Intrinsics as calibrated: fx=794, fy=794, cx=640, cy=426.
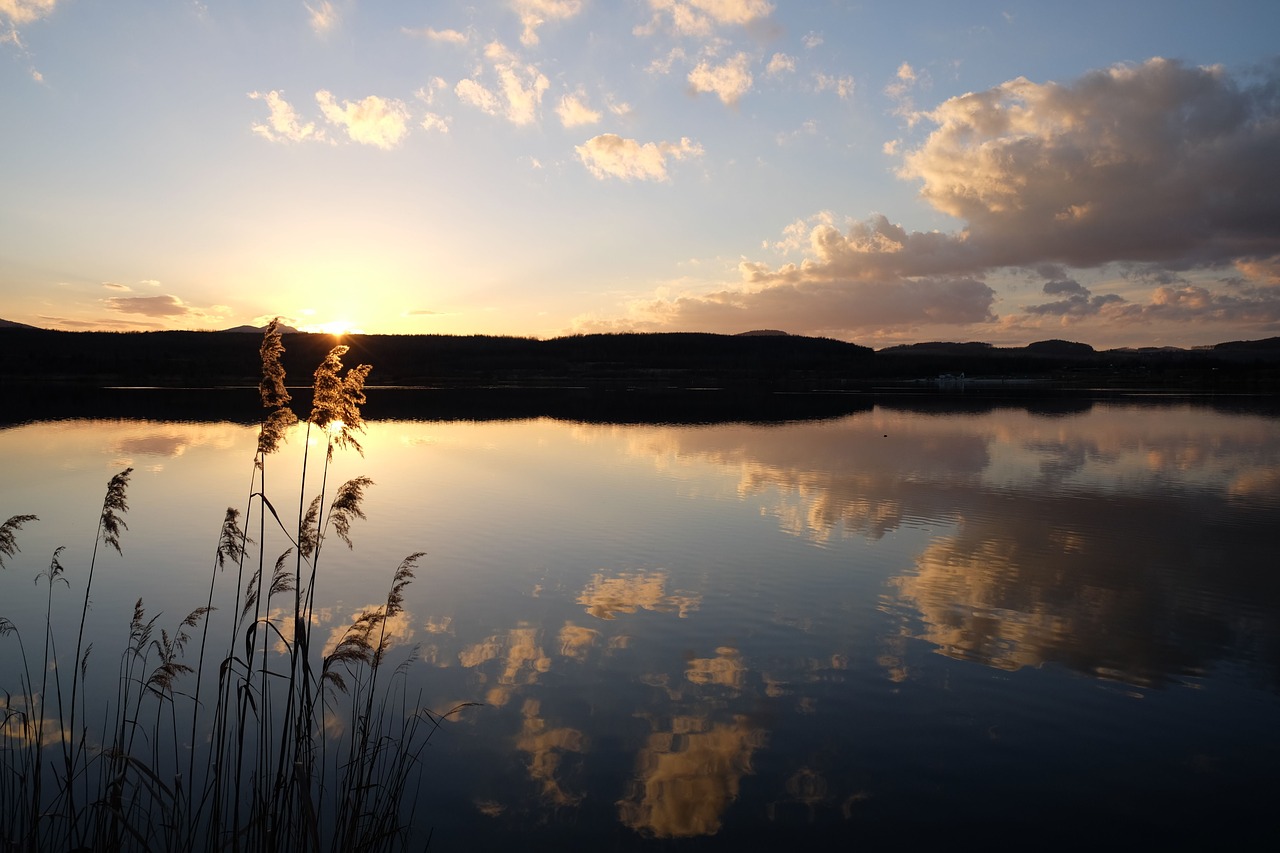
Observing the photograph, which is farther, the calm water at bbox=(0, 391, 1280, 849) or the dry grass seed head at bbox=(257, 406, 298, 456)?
the calm water at bbox=(0, 391, 1280, 849)

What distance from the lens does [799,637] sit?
830cm

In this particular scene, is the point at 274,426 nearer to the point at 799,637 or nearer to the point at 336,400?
the point at 336,400

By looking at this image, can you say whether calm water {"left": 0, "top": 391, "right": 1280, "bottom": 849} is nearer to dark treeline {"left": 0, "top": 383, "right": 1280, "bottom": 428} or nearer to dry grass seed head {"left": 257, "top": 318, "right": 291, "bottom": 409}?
dry grass seed head {"left": 257, "top": 318, "right": 291, "bottom": 409}

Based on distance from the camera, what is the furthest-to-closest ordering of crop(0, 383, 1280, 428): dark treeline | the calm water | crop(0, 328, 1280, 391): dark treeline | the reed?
crop(0, 328, 1280, 391): dark treeline < crop(0, 383, 1280, 428): dark treeline < the calm water < the reed

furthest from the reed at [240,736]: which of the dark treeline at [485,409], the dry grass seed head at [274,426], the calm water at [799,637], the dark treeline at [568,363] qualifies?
the dark treeline at [568,363]

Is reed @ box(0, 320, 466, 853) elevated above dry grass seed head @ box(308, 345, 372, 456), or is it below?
below

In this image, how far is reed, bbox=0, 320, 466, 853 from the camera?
4223mm

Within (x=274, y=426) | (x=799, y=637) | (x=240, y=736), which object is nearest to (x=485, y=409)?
(x=799, y=637)

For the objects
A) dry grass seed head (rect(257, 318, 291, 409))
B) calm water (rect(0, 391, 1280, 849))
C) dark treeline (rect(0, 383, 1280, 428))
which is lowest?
calm water (rect(0, 391, 1280, 849))

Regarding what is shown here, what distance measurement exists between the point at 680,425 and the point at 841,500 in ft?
65.8

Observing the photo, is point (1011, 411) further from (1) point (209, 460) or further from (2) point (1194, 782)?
(2) point (1194, 782)

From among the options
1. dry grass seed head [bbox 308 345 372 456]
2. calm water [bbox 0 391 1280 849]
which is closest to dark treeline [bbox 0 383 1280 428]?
calm water [bbox 0 391 1280 849]

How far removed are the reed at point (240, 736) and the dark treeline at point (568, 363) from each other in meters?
83.9

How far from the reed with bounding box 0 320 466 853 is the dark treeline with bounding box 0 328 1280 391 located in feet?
275
